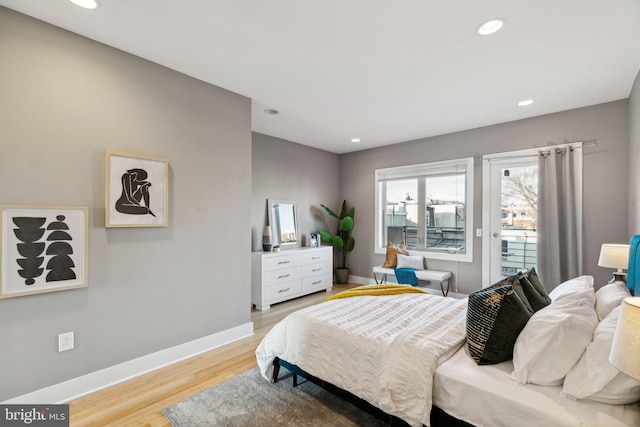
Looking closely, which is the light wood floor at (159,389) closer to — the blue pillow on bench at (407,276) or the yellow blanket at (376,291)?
the yellow blanket at (376,291)

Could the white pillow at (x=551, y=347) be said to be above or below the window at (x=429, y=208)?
below

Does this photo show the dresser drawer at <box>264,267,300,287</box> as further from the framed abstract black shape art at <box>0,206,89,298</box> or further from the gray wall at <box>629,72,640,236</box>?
the gray wall at <box>629,72,640,236</box>

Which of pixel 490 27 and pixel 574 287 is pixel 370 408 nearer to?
pixel 574 287

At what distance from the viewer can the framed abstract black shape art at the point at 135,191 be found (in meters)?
2.23

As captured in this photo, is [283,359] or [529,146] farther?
[529,146]

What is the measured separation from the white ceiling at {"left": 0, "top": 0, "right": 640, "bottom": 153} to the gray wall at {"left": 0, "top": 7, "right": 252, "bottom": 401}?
22 cm

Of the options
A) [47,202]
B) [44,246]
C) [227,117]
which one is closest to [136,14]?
[227,117]

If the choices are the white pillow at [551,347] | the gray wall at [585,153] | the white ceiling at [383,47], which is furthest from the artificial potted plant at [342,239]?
the white pillow at [551,347]

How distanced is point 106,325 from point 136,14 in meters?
2.22

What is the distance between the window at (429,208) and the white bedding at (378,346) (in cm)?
223

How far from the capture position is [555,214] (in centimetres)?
354

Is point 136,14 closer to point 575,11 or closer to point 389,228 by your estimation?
point 575,11

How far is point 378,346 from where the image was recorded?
171 centimetres

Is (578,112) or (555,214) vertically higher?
(578,112)
